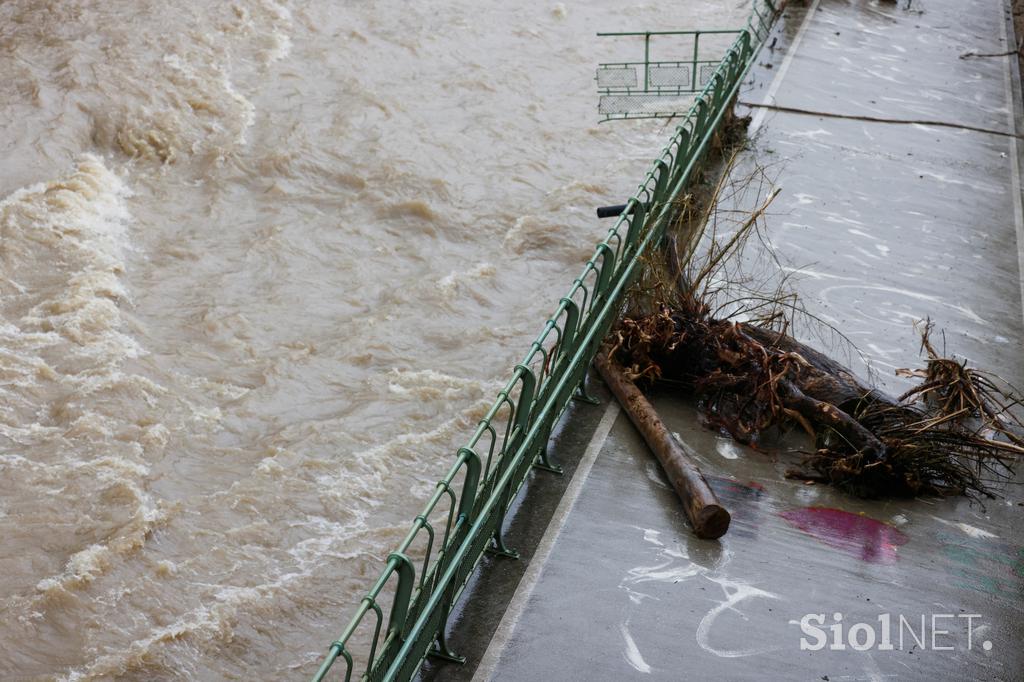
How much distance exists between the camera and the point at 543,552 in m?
6.48

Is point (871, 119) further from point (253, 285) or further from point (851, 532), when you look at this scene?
point (851, 532)

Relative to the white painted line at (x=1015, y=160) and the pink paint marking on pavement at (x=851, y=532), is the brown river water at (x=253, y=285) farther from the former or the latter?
the white painted line at (x=1015, y=160)

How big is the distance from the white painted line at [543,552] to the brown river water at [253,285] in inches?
69.8

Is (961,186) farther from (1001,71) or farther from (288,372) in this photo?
(288,372)

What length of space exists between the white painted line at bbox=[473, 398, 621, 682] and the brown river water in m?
1.77

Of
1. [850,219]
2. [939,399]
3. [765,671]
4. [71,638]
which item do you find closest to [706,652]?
[765,671]

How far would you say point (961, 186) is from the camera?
1238 centimetres

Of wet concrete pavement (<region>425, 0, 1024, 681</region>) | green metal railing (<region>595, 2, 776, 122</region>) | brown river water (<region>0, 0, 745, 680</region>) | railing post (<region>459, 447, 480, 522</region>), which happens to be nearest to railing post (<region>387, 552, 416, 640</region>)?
railing post (<region>459, 447, 480, 522</region>)

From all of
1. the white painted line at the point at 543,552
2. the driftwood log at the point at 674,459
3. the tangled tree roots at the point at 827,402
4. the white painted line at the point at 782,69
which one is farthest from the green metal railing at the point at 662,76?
the white painted line at the point at 543,552

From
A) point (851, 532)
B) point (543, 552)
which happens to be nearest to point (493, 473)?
point (543, 552)

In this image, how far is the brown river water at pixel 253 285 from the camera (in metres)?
7.77

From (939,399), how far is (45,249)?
883 cm

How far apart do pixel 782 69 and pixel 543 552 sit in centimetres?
1052

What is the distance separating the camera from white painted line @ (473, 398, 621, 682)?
5.73 metres
